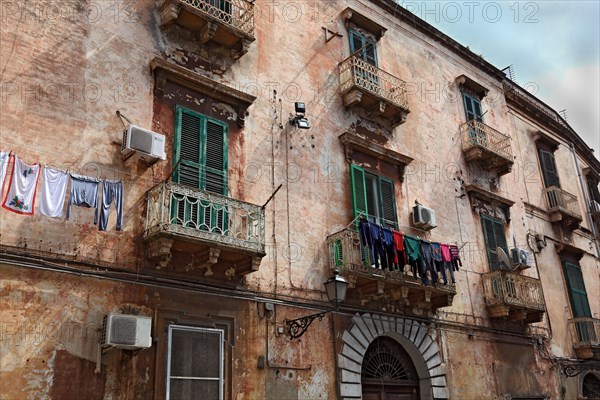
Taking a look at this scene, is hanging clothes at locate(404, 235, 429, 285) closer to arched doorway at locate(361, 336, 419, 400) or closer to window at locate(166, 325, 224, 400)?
arched doorway at locate(361, 336, 419, 400)

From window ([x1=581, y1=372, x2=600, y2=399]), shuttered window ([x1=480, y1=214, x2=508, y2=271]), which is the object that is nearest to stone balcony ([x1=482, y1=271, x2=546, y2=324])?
shuttered window ([x1=480, y1=214, x2=508, y2=271])

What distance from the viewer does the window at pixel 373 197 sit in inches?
503

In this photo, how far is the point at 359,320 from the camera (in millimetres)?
11617

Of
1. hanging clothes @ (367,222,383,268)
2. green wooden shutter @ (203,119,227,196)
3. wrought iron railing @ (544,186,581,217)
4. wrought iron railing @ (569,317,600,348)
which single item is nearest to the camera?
green wooden shutter @ (203,119,227,196)

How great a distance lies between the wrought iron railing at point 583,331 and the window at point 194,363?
12.7 meters

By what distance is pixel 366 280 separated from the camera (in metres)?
11.6

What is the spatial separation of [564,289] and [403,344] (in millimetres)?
8242

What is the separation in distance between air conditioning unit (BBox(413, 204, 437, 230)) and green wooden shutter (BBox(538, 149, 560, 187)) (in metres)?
7.97

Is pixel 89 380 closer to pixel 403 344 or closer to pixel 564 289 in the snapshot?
pixel 403 344

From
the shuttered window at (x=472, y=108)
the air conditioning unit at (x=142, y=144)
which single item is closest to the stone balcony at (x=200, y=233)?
the air conditioning unit at (x=142, y=144)

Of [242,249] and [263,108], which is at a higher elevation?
[263,108]

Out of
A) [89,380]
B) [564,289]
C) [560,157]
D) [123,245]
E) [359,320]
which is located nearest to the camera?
[89,380]

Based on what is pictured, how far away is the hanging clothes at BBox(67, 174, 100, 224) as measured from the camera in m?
8.46

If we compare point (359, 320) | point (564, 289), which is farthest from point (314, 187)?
point (564, 289)
